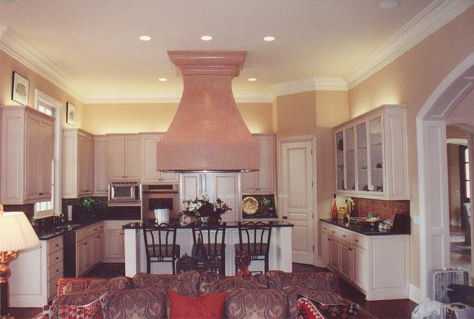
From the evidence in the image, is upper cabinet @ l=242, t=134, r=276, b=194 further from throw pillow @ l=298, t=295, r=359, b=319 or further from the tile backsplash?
throw pillow @ l=298, t=295, r=359, b=319

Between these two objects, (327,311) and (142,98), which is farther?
(142,98)

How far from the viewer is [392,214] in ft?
19.9

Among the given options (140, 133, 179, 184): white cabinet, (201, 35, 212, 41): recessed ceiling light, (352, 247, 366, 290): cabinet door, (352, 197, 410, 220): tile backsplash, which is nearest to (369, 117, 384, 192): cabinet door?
(352, 197, 410, 220): tile backsplash

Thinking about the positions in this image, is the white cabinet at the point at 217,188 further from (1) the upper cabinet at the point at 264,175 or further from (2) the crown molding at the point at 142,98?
(2) the crown molding at the point at 142,98

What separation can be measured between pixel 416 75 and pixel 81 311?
4.69m

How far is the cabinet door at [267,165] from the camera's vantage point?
8711mm

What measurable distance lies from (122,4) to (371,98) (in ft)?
13.8

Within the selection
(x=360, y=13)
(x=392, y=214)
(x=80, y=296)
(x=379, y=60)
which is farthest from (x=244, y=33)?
(x=80, y=296)

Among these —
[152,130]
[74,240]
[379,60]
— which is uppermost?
[379,60]

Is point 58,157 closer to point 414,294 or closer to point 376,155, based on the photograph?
point 376,155

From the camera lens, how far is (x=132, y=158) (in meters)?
8.65

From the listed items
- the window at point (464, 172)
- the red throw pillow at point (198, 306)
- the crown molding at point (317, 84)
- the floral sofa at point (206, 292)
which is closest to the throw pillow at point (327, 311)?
the floral sofa at point (206, 292)

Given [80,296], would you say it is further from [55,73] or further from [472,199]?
[472,199]

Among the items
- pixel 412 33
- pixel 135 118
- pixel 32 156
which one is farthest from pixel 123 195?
pixel 412 33
